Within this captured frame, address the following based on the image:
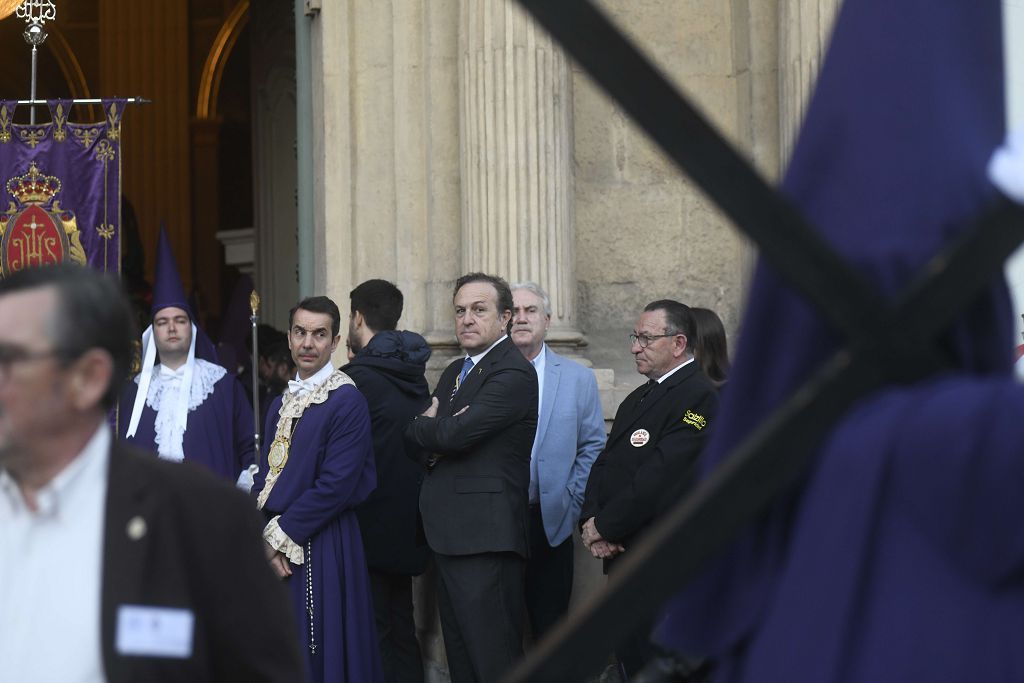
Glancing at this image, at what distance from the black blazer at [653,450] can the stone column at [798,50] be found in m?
2.28

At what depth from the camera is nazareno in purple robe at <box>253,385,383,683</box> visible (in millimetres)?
6496

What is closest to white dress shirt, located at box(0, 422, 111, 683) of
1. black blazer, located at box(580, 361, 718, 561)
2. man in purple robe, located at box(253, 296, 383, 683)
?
black blazer, located at box(580, 361, 718, 561)

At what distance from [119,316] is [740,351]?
3.12 ft

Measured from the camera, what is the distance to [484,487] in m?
6.43

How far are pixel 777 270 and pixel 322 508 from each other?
16.0 ft

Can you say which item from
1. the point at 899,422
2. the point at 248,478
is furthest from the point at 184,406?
the point at 899,422

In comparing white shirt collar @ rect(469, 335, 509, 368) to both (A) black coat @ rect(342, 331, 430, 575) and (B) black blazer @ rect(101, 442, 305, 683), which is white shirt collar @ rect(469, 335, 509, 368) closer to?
(A) black coat @ rect(342, 331, 430, 575)

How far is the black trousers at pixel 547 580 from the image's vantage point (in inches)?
284

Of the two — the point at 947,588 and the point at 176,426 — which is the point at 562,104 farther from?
the point at 947,588

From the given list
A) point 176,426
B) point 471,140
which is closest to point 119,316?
point 176,426

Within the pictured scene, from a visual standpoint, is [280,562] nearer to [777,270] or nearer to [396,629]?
[396,629]

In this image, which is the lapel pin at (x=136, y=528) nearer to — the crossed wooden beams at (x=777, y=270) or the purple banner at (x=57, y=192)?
the crossed wooden beams at (x=777, y=270)

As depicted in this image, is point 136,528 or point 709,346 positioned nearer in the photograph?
point 136,528

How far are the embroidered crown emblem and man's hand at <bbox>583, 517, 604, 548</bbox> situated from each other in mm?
3985
